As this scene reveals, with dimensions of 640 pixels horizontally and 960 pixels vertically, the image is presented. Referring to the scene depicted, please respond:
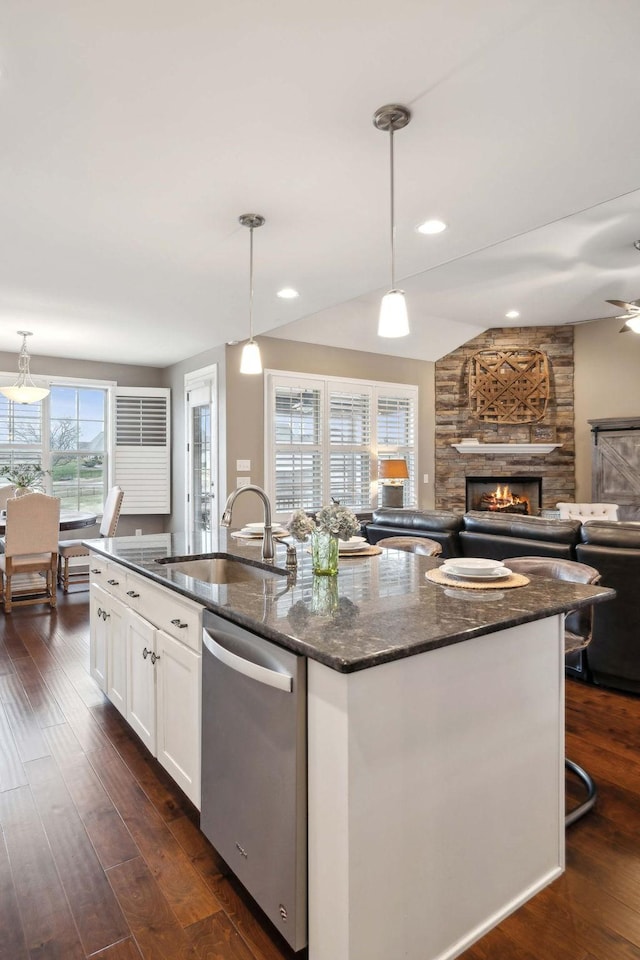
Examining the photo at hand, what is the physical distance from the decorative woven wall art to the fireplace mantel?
0.38 metres

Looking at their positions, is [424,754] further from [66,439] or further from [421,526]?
[66,439]

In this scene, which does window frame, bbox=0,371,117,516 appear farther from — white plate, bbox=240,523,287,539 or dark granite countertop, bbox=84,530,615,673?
dark granite countertop, bbox=84,530,615,673

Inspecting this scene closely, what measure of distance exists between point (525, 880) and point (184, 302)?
14.1ft

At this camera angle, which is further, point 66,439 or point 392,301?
point 66,439

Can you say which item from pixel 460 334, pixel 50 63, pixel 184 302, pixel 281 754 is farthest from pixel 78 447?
pixel 281 754

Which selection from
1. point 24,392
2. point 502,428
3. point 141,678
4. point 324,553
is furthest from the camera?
point 502,428

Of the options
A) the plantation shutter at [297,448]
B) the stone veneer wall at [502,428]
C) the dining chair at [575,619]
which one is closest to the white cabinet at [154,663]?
the dining chair at [575,619]

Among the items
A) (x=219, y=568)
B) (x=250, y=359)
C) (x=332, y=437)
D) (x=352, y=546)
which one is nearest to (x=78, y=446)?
(x=332, y=437)

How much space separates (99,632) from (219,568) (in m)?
0.84

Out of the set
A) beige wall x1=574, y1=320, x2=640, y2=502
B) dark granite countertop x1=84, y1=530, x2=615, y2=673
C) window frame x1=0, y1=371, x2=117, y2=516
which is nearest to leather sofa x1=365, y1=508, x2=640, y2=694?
dark granite countertop x1=84, y1=530, x2=615, y2=673

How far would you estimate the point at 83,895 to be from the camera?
5.67 feet

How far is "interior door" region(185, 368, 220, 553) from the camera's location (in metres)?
6.29

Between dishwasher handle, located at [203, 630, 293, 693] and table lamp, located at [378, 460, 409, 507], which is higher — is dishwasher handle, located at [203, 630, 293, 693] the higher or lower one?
the lower one

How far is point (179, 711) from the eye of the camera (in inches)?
Result: 80.7
